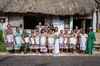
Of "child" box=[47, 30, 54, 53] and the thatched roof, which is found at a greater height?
the thatched roof

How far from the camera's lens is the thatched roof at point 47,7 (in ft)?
57.5

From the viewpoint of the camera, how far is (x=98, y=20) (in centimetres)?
2531

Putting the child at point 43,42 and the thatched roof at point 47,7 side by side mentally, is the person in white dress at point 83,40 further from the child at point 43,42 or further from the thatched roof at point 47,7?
the thatched roof at point 47,7

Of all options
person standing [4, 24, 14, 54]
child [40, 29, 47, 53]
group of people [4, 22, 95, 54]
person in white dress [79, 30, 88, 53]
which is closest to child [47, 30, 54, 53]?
group of people [4, 22, 95, 54]

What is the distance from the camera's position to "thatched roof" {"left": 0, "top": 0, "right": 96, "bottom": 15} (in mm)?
17531

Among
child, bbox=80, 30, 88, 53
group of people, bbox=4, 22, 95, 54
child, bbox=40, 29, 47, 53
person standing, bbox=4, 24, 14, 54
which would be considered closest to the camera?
person standing, bbox=4, 24, 14, 54

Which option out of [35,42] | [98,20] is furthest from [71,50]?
[98,20]

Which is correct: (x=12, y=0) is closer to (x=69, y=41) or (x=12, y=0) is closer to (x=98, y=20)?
(x=69, y=41)

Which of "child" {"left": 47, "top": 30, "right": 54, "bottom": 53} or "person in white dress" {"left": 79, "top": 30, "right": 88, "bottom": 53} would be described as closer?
"child" {"left": 47, "top": 30, "right": 54, "bottom": 53}

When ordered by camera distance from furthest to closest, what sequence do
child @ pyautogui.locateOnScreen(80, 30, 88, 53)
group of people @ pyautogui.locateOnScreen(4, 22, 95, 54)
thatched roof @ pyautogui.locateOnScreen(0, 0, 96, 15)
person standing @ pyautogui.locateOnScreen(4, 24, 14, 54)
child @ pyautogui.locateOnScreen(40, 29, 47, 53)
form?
thatched roof @ pyautogui.locateOnScreen(0, 0, 96, 15) → child @ pyautogui.locateOnScreen(80, 30, 88, 53) → child @ pyautogui.locateOnScreen(40, 29, 47, 53) → group of people @ pyautogui.locateOnScreen(4, 22, 95, 54) → person standing @ pyautogui.locateOnScreen(4, 24, 14, 54)

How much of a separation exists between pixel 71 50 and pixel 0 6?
689 centimetres

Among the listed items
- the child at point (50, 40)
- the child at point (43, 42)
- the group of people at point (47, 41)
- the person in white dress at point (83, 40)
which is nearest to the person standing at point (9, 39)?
the group of people at point (47, 41)

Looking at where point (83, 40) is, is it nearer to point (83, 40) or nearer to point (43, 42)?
point (83, 40)

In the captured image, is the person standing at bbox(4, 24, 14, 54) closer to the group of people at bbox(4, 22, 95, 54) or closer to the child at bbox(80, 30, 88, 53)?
the group of people at bbox(4, 22, 95, 54)
